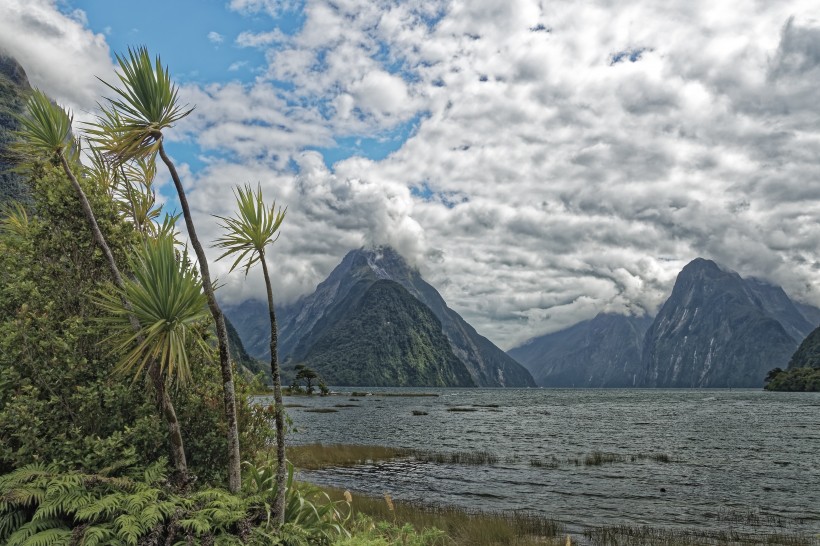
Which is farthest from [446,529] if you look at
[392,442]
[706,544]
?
[392,442]

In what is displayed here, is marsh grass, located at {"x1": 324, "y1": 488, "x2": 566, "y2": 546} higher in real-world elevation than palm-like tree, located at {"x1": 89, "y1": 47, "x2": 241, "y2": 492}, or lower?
lower

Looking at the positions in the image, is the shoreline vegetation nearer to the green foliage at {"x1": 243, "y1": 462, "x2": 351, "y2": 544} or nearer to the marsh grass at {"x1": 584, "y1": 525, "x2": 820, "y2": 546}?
the marsh grass at {"x1": 584, "y1": 525, "x2": 820, "y2": 546}

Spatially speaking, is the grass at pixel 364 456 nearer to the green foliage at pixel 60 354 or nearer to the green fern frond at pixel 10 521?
the green foliage at pixel 60 354

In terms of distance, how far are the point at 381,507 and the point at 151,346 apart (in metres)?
17.8

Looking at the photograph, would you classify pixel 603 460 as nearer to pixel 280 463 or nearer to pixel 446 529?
pixel 446 529

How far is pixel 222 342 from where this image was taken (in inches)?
375

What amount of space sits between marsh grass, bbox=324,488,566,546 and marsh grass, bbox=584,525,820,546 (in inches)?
64.1

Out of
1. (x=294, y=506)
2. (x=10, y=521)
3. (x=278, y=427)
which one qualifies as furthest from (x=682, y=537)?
(x=10, y=521)

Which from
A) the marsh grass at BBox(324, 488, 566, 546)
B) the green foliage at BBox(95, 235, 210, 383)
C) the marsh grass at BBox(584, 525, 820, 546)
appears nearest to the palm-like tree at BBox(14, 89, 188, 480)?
the green foliage at BBox(95, 235, 210, 383)

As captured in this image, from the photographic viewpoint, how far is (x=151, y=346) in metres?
8.98

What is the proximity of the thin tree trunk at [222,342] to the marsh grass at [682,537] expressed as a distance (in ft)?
49.2

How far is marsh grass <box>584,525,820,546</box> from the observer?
19.3 meters

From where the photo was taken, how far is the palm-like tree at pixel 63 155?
9703 millimetres

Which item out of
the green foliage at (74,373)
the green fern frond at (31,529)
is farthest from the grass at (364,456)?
the green fern frond at (31,529)
